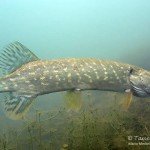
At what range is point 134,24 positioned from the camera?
109812 mm

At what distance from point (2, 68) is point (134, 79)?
2.65m

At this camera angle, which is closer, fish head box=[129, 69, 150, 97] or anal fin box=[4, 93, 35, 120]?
anal fin box=[4, 93, 35, 120]

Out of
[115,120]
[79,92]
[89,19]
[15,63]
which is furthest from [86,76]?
[89,19]

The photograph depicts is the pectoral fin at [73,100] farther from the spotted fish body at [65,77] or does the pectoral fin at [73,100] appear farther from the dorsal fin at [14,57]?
the dorsal fin at [14,57]

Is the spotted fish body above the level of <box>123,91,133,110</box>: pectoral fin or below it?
above

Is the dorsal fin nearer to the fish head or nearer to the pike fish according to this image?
the pike fish

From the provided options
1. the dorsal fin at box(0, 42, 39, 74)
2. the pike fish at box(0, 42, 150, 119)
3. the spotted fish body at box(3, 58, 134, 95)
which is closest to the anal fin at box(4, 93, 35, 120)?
the pike fish at box(0, 42, 150, 119)

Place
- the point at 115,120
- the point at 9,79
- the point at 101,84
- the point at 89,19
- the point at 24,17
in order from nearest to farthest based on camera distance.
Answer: the point at 9,79 → the point at 101,84 → the point at 115,120 → the point at 24,17 → the point at 89,19

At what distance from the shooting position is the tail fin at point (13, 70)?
5676mm

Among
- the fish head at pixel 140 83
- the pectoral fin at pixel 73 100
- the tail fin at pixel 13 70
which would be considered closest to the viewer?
the tail fin at pixel 13 70

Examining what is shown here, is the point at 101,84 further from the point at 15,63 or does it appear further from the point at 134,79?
the point at 15,63

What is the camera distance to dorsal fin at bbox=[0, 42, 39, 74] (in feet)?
19.6

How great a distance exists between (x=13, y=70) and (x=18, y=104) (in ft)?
2.25

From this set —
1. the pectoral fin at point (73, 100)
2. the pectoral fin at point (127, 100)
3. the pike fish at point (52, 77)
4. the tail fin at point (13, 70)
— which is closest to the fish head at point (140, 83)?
the pike fish at point (52, 77)
